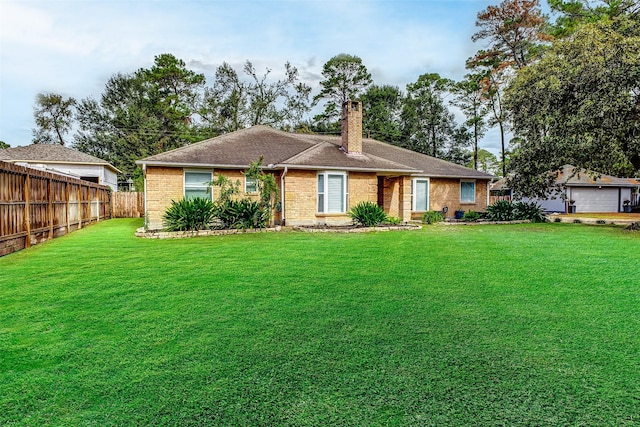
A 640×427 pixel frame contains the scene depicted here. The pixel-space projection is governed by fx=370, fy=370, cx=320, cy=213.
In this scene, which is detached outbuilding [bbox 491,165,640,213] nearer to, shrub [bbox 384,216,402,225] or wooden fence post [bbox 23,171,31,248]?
shrub [bbox 384,216,402,225]

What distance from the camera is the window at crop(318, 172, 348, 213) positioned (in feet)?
51.0

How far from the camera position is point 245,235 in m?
12.4

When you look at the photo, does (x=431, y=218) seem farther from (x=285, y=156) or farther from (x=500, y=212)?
(x=285, y=156)

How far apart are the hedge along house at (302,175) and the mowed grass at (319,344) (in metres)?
7.82

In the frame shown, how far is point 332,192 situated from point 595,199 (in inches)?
1017

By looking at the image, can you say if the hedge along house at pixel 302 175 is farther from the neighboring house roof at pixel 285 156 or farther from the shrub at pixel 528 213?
the shrub at pixel 528 213

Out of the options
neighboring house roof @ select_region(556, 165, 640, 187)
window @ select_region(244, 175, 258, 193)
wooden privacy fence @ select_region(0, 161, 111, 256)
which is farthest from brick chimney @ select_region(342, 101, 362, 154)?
neighboring house roof @ select_region(556, 165, 640, 187)

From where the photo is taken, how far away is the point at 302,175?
1530cm

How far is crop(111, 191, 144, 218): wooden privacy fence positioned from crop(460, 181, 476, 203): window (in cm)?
2033

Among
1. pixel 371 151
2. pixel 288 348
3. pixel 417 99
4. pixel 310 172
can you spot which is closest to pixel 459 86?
pixel 417 99

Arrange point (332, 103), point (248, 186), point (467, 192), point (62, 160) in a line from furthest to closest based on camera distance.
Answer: point (332, 103)
point (62, 160)
point (467, 192)
point (248, 186)

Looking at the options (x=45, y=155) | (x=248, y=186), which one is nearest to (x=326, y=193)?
(x=248, y=186)

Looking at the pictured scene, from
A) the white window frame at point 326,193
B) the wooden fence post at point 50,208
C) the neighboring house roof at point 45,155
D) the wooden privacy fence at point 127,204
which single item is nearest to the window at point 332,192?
the white window frame at point 326,193

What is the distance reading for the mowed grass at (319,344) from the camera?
99.5 inches
